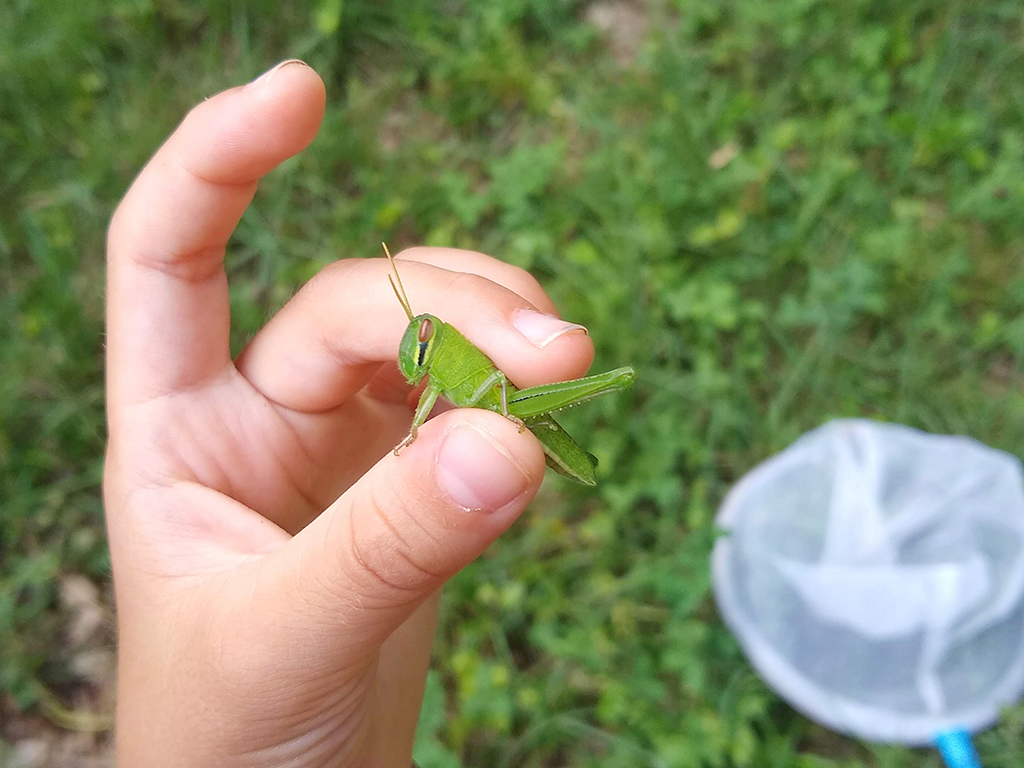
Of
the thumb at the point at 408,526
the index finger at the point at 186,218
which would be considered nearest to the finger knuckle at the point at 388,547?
the thumb at the point at 408,526

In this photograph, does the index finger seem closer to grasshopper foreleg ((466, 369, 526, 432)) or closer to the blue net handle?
grasshopper foreleg ((466, 369, 526, 432))

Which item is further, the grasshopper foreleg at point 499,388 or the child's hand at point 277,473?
the grasshopper foreleg at point 499,388

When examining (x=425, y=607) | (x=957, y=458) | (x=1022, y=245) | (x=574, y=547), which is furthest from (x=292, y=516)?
(x=1022, y=245)

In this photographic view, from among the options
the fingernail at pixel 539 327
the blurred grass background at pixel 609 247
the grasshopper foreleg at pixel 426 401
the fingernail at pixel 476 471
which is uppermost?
the fingernail at pixel 476 471

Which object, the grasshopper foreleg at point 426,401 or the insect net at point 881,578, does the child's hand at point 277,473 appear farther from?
the insect net at point 881,578

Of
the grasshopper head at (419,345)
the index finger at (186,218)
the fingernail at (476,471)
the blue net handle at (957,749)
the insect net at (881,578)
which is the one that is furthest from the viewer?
the insect net at (881,578)

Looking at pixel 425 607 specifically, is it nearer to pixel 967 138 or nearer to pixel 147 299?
pixel 147 299

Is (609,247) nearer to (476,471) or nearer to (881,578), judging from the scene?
(881,578)
